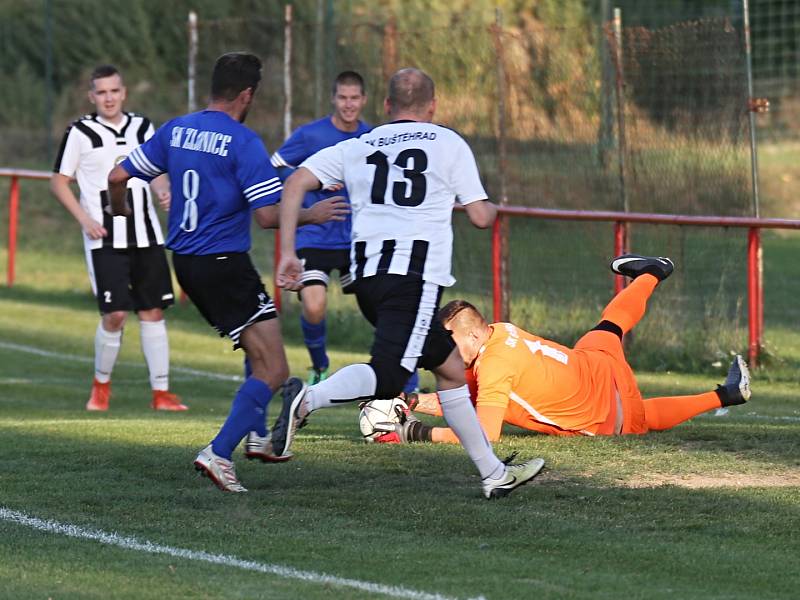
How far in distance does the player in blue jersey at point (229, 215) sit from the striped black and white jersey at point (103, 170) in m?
3.60

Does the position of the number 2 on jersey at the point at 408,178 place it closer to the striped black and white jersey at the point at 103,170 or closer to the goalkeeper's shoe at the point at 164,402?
the striped black and white jersey at the point at 103,170

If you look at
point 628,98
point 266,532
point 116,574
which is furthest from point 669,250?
point 116,574

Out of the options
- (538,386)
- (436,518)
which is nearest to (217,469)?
(436,518)

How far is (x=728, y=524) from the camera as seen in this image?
268 inches

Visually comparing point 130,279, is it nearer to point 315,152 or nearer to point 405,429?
point 315,152

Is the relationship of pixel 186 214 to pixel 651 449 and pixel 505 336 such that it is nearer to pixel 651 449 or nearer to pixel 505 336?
pixel 505 336

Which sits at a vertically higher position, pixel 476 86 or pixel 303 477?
pixel 476 86

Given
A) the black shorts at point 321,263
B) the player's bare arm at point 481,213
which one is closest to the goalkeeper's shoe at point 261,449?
the player's bare arm at point 481,213

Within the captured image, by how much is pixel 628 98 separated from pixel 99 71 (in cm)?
560

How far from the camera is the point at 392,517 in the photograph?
697 cm

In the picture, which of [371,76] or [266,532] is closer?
[266,532]

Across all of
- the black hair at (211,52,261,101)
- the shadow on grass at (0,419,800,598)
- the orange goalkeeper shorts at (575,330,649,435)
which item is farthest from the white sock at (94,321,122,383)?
the black hair at (211,52,261,101)

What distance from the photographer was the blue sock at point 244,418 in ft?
24.4

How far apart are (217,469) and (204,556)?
1.18m
